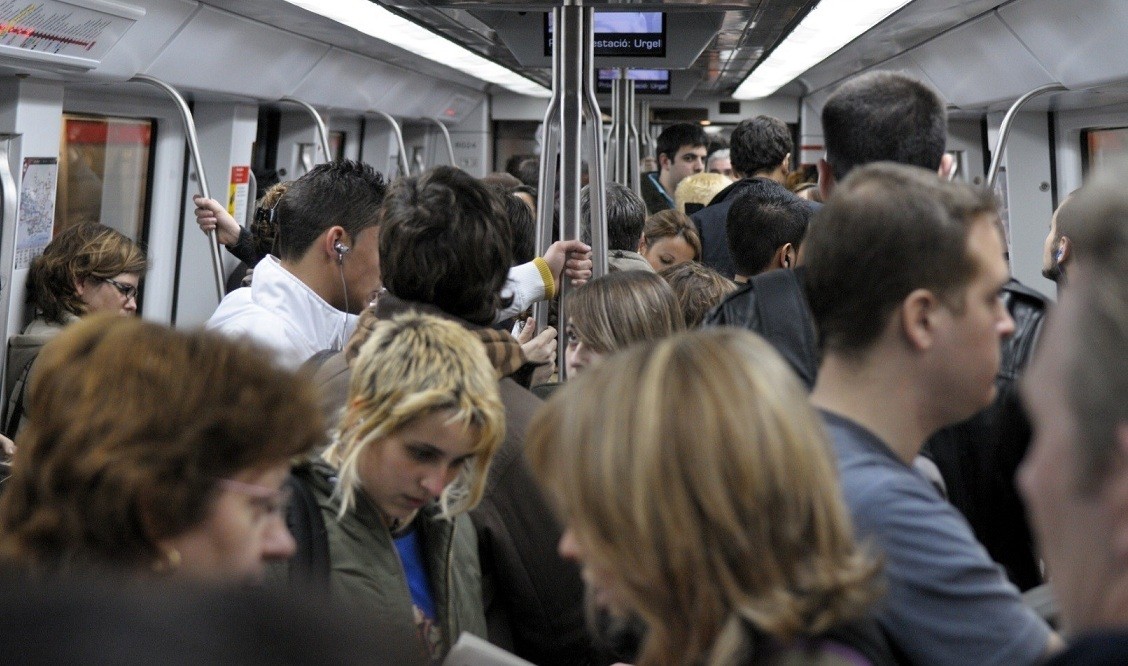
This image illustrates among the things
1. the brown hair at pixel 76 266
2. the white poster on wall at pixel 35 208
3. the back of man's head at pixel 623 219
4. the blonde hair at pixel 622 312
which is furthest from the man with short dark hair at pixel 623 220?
the white poster on wall at pixel 35 208

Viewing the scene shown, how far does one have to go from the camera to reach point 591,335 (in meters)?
2.87

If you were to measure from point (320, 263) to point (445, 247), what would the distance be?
909 millimetres

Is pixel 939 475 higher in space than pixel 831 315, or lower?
lower

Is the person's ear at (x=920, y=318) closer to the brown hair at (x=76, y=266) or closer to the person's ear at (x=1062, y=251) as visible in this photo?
the person's ear at (x=1062, y=251)

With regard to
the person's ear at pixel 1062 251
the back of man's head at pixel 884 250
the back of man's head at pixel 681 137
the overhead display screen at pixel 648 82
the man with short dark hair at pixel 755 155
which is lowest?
the back of man's head at pixel 884 250

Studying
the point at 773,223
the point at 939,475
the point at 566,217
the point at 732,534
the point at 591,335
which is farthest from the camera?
the point at 773,223

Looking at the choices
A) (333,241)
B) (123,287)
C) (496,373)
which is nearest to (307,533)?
(496,373)

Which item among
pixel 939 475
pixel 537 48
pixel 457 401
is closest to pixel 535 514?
pixel 457 401

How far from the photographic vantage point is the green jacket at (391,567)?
1.84m

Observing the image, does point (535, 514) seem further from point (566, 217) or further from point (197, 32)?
point (197, 32)

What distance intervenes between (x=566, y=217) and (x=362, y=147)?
26.4ft

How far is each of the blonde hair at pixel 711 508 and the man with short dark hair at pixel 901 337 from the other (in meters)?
0.25

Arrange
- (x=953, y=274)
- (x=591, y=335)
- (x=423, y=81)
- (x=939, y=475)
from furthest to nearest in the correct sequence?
(x=423, y=81) → (x=591, y=335) → (x=939, y=475) → (x=953, y=274)

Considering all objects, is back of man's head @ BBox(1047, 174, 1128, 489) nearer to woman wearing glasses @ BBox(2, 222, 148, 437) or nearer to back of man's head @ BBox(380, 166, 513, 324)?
back of man's head @ BBox(380, 166, 513, 324)
